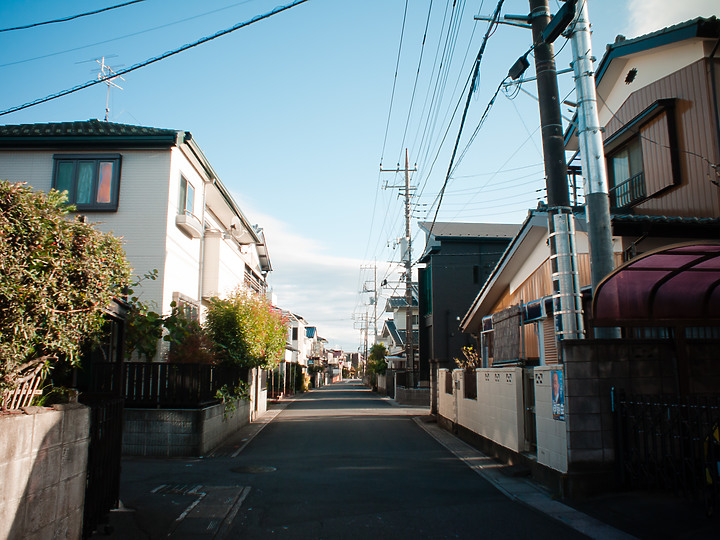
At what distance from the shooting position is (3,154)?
51.3 ft

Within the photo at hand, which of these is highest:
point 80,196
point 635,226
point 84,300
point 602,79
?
point 602,79

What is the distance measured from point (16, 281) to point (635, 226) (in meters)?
10.2

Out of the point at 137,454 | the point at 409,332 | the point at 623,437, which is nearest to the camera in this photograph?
the point at 623,437

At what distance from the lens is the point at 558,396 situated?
25.6 ft

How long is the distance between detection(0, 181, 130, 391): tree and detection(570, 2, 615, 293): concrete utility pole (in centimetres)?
624

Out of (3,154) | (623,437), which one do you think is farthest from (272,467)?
(3,154)

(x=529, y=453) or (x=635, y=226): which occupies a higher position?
(x=635, y=226)


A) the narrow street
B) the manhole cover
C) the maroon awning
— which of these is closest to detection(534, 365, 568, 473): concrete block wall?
the narrow street

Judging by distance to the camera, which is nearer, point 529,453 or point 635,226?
point 529,453

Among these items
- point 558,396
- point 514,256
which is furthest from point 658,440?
point 514,256

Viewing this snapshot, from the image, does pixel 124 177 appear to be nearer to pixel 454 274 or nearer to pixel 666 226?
pixel 666 226

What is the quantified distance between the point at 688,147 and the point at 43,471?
13412mm

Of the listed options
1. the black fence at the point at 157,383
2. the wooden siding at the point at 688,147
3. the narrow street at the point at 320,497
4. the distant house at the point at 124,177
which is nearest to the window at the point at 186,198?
the distant house at the point at 124,177

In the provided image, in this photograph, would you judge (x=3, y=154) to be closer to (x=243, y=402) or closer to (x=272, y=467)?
(x=243, y=402)
